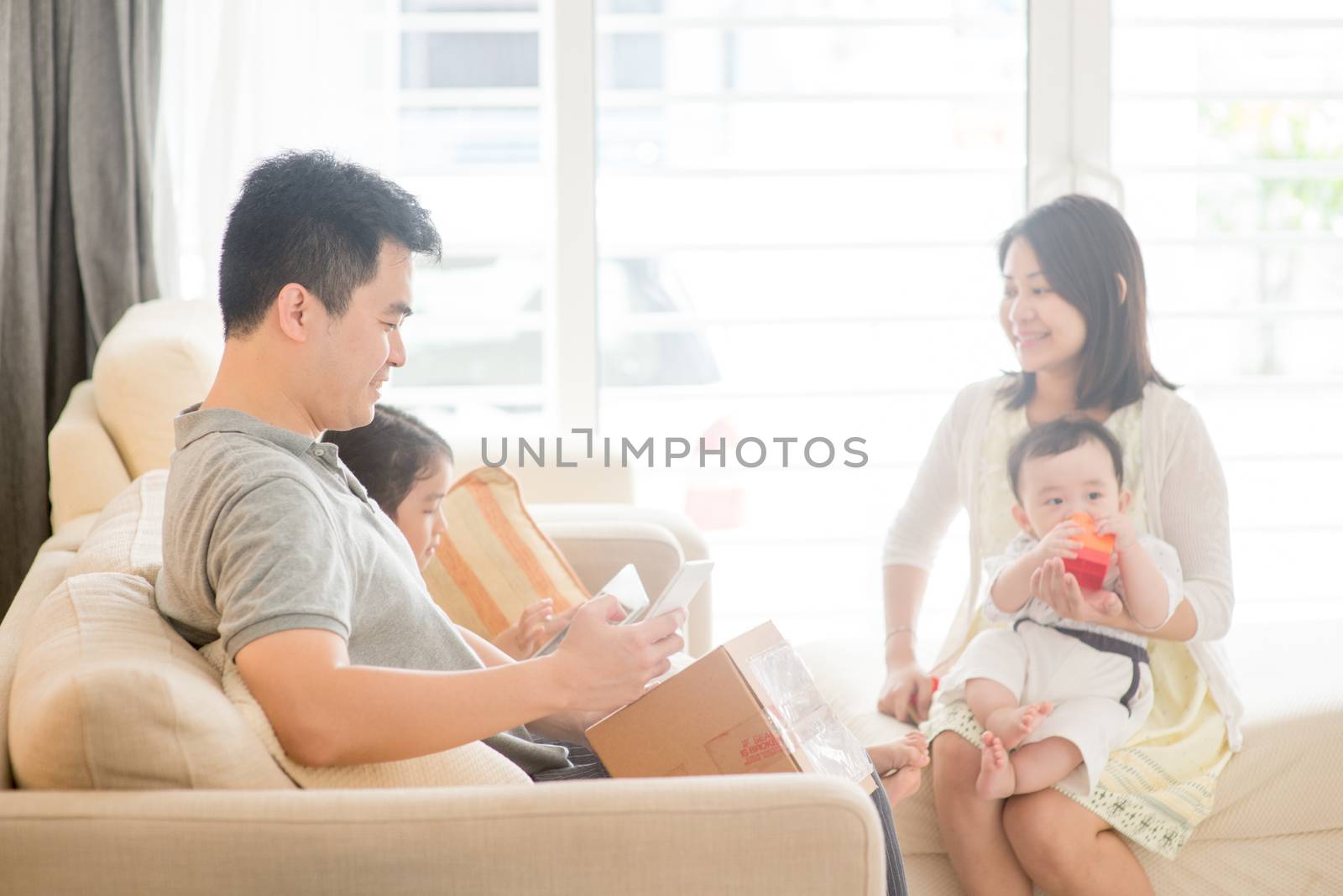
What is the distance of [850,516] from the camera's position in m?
3.50

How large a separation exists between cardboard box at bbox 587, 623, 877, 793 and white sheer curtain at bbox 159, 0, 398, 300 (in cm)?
204

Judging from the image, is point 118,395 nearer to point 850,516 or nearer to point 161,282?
point 161,282

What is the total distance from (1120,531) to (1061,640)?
0.20 meters

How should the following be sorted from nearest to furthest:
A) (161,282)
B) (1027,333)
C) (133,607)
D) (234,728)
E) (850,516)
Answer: (234,728) → (133,607) → (1027,333) → (161,282) → (850,516)

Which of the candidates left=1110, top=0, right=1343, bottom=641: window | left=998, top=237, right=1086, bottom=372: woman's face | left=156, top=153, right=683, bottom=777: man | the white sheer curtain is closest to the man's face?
left=156, top=153, right=683, bottom=777: man

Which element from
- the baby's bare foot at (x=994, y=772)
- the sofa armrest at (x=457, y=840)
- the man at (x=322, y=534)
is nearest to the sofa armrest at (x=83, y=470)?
the man at (x=322, y=534)

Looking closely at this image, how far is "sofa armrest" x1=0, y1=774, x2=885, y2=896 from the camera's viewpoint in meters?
1.00

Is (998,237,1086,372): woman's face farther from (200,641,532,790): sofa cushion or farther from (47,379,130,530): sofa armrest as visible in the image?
(47,379,130,530): sofa armrest

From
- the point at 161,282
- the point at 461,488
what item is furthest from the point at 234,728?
the point at 161,282

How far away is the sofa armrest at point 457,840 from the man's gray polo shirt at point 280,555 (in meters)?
0.15

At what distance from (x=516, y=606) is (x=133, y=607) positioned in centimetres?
83

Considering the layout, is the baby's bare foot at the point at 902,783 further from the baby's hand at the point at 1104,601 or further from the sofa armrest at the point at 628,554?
the sofa armrest at the point at 628,554

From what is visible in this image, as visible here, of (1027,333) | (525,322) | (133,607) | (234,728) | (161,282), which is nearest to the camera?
(234,728)

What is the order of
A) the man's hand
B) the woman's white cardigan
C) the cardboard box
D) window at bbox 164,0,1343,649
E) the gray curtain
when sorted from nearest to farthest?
the man's hand < the cardboard box < the woman's white cardigan < the gray curtain < window at bbox 164,0,1343,649
